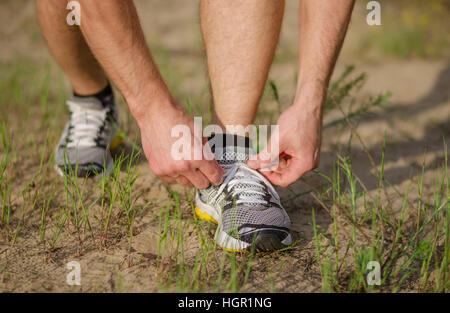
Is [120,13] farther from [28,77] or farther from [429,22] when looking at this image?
[429,22]

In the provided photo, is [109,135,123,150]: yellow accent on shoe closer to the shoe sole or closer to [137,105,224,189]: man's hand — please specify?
[137,105,224,189]: man's hand

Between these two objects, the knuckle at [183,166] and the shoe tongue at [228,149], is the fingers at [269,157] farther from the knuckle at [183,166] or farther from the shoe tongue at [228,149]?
the knuckle at [183,166]

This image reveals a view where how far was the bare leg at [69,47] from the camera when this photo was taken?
1591 millimetres

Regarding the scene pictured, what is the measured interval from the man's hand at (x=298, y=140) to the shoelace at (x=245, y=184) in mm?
70

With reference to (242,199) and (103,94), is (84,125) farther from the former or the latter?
(242,199)

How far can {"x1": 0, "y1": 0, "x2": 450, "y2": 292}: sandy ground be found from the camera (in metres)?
1.13

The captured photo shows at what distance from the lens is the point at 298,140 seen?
4.12 ft

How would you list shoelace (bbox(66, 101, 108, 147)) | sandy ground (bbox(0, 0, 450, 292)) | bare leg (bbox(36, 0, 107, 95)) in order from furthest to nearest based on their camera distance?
shoelace (bbox(66, 101, 108, 147)) < bare leg (bbox(36, 0, 107, 95)) < sandy ground (bbox(0, 0, 450, 292))

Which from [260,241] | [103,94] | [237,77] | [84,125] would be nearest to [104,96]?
[103,94]

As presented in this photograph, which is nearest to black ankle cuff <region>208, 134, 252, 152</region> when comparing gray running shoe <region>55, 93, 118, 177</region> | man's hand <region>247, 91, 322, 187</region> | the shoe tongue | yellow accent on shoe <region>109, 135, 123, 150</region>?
the shoe tongue

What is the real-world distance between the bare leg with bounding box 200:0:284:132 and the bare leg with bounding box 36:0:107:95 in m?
0.58

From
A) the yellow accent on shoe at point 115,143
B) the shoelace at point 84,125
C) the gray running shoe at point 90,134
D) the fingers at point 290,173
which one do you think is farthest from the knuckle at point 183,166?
the yellow accent on shoe at point 115,143

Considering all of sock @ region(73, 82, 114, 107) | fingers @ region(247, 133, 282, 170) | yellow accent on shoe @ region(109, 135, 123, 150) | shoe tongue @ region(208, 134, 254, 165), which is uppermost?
sock @ region(73, 82, 114, 107)

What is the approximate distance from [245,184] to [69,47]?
0.97 m
